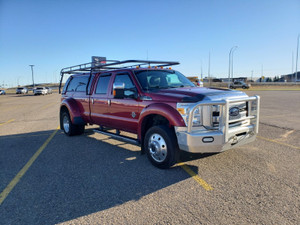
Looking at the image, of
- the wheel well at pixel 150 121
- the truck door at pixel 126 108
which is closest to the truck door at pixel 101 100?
the truck door at pixel 126 108

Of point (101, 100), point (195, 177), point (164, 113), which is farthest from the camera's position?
point (101, 100)

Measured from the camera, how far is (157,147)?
15.1ft

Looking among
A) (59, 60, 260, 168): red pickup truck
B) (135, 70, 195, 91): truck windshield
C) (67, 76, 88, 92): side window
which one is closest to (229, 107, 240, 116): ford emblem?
(59, 60, 260, 168): red pickup truck

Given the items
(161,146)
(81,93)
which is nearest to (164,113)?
(161,146)

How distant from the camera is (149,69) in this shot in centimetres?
569

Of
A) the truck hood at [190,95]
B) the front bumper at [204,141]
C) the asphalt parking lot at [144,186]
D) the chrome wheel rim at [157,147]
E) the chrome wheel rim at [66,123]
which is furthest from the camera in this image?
the chrome wheel rim at [66,123]

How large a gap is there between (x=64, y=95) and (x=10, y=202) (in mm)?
5356

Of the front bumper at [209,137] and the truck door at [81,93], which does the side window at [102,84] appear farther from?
the front bumper at [209,137]

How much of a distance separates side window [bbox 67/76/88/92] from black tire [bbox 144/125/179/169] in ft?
11.4

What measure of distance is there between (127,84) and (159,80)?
746 millimetres

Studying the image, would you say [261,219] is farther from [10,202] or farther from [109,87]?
[109,87]

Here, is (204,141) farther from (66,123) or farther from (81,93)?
(66,123)

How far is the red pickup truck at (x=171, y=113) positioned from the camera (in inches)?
160

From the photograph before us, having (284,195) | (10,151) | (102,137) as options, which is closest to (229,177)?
(284,195)
